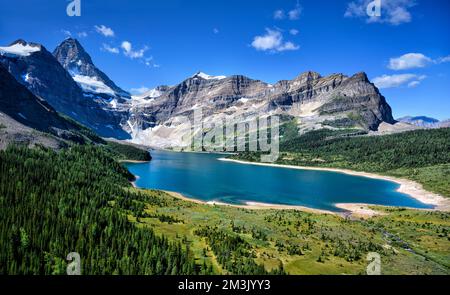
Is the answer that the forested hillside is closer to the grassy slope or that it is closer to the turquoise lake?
the grassy slope

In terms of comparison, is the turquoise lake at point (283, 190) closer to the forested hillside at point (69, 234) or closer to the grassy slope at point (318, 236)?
the grassy slope at point (318, 236)

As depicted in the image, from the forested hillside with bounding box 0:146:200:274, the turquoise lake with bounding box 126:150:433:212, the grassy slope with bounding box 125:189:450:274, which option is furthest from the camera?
the turquoise lake with bounding box 126:150:433:212

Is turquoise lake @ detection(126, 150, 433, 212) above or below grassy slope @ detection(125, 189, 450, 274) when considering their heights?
above

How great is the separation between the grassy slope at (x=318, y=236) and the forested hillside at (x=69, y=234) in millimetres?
6906

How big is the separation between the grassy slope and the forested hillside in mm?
6906

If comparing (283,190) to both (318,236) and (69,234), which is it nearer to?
(318,236)

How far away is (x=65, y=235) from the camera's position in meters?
55.0

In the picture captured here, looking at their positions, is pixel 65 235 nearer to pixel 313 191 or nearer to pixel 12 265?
pixel 12 265

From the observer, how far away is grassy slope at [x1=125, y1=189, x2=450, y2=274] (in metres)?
57.6

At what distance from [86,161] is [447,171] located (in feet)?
686

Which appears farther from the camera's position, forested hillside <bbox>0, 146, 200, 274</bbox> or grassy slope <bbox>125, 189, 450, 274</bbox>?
grassy slope <bbox>125, 189, 450, 274</bbox>

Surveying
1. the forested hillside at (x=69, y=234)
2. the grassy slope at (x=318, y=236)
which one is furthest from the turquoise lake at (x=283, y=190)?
the forested hillside at (x=69, y=234)

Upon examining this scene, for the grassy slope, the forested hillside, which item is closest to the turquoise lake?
the grassy slope

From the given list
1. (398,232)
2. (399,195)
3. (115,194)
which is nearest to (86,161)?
(115,194)
